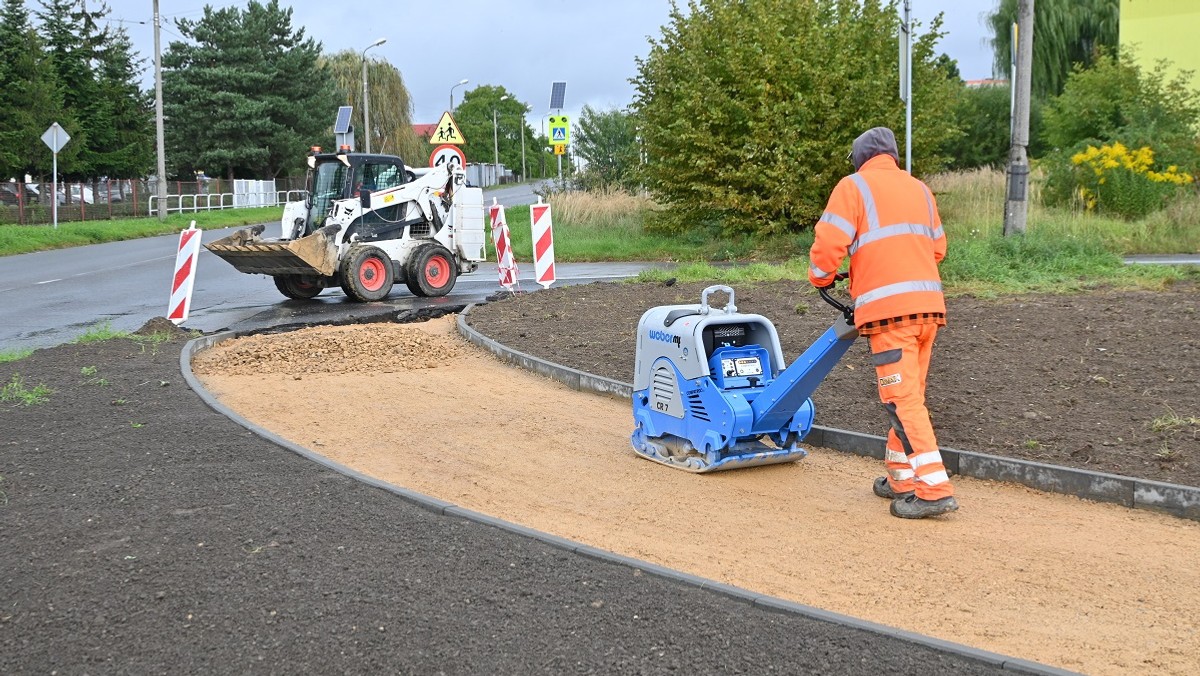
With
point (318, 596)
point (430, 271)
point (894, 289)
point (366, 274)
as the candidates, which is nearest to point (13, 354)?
point (366, 274)

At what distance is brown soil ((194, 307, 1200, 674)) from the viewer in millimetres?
4613

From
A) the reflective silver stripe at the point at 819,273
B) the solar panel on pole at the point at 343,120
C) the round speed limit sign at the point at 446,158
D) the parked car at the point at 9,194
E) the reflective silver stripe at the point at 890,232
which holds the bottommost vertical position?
the reflective silver stripe at the point at 819,273

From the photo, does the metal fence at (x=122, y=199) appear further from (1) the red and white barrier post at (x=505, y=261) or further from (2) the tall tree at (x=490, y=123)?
(2) the tall tree at (x=490, y=123)

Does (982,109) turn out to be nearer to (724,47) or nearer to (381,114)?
(724,47)

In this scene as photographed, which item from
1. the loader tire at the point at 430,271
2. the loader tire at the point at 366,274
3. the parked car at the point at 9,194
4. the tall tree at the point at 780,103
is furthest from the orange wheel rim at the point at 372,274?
the parked car at the point at 9,194

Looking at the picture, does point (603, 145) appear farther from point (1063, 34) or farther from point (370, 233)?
point (370, 233)

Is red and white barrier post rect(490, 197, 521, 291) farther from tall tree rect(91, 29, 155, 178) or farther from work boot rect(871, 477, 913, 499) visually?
tall tree rect(91, 29, 155, 178)

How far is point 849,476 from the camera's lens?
6.82 metres

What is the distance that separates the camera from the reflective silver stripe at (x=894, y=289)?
19.3 ft

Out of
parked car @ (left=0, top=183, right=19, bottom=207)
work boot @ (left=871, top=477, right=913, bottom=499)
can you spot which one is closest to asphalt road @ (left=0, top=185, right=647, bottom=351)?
work boot @ (left=871, top=477, right=913, bottom=499)

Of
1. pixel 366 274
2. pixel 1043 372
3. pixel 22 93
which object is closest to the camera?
pixel 1043 372

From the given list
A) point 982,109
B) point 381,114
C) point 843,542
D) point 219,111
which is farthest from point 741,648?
point 381,114

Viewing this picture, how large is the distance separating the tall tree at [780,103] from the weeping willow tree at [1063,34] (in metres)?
18.3

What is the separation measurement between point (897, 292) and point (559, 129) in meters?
25.4
